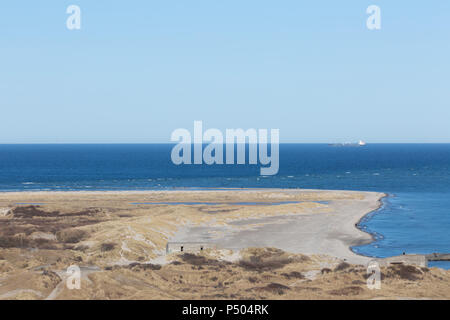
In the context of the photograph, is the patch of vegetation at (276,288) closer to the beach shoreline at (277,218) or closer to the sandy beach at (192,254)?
the sandy beach at (192,254)

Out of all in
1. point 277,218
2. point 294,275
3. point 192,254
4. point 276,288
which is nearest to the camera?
point 276,288

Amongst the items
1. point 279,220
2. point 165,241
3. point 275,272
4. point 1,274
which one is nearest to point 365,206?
point 279,220

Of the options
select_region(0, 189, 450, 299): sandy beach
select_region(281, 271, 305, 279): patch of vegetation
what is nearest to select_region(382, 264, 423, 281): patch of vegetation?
select_region(0, 189, 450, 299): sandy beach

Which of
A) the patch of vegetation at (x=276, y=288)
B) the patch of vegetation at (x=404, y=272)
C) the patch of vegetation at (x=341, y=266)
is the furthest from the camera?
the patch of vegetation at (x=341, y=266)

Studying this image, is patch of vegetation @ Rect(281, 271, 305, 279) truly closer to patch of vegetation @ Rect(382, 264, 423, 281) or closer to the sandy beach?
the sandy beach

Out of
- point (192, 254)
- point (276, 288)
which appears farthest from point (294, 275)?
point (192, 254)

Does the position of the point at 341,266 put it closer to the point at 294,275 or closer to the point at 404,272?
the point at 294,275

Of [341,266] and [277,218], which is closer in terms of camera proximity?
[341,266]

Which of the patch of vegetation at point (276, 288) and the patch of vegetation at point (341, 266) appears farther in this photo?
the patch of vegetation at point (341, 266)

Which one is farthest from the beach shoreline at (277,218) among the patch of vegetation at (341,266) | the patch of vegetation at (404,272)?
the patch of vegetation at (404,272)
